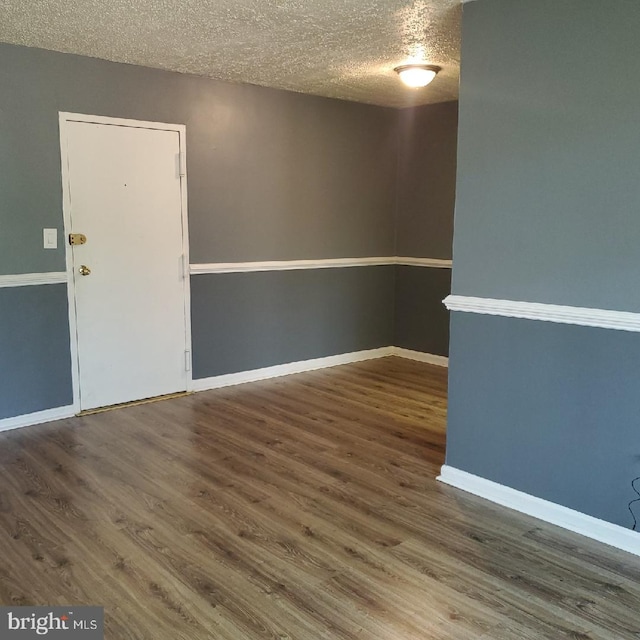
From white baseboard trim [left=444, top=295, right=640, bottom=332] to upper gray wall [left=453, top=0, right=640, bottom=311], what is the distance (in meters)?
0.03

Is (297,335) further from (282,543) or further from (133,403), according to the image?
(282,543)

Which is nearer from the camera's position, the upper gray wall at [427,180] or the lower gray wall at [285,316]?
the lower gray wall at [285,316]

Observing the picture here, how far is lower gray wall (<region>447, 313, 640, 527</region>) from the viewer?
2.57 meters

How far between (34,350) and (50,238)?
715 millimetres

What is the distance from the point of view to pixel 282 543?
2.61 meters

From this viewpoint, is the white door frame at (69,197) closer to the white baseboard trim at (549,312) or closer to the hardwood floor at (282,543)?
the hardwood floor at (282,543)

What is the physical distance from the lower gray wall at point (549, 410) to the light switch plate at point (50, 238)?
2.55 metres

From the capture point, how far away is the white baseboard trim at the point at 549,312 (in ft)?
8.25

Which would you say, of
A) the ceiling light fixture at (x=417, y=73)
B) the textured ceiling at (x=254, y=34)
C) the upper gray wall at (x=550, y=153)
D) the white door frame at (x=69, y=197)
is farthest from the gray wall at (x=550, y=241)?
the white door frame at (x=69, y=197)

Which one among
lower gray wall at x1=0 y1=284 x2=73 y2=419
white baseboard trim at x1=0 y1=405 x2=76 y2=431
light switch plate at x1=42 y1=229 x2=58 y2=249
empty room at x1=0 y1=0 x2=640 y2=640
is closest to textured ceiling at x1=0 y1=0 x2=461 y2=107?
empty room at x1=0 y1=0 x2=640 y2=640

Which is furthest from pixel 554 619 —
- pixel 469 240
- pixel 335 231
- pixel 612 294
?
pixel 335 231

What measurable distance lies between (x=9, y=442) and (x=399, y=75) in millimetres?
3493

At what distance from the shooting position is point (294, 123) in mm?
5176

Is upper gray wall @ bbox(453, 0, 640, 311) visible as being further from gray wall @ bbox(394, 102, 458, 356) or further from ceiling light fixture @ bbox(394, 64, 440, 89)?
gray wall @ bbox(394, 102, 458, 356)
